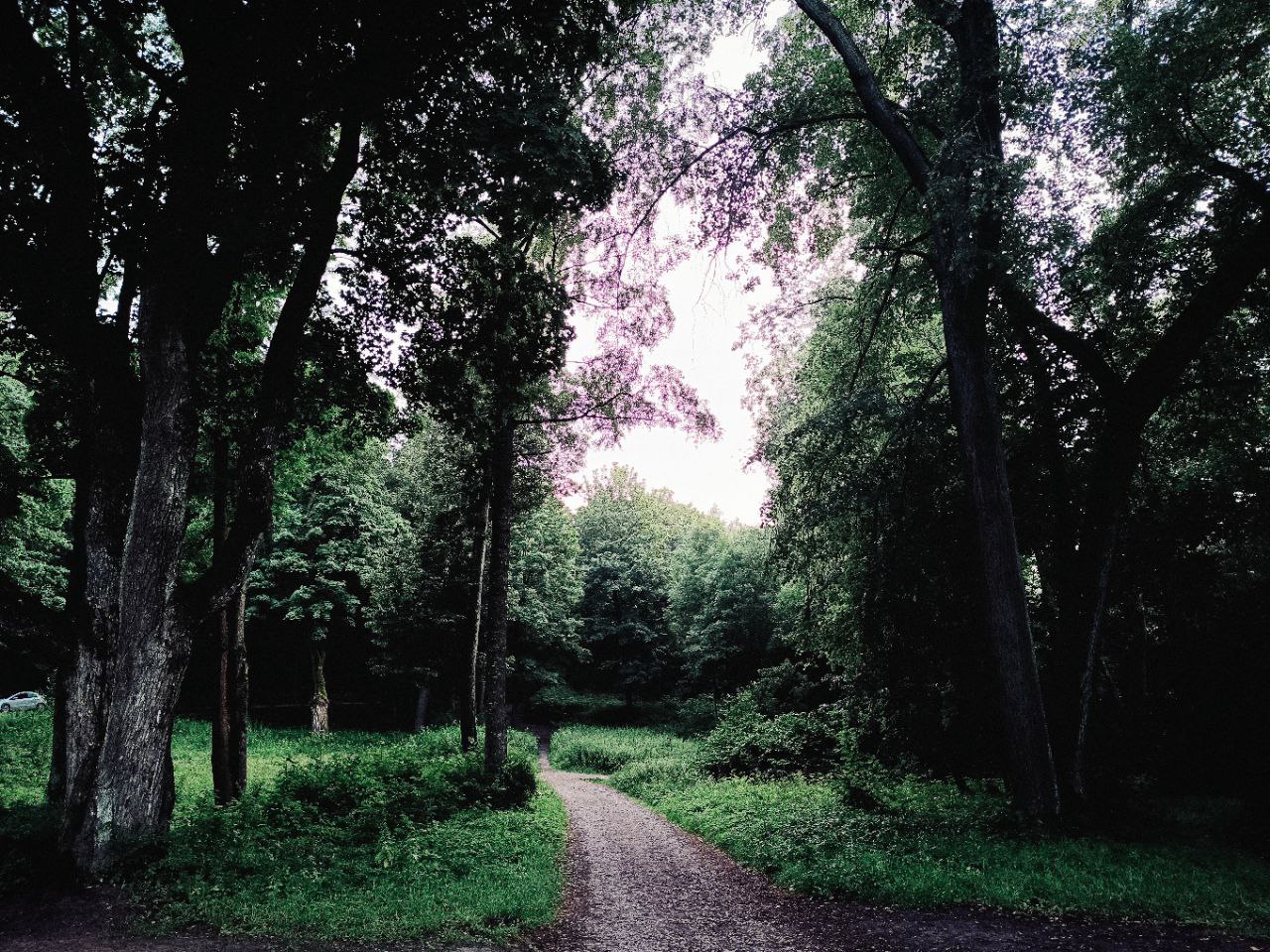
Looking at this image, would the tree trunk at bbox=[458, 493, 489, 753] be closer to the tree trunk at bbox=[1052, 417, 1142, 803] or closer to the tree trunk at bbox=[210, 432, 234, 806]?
the tree trunk at bbox=[210, 432, 234, 806]

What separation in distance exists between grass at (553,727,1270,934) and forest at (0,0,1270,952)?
2.6 inches

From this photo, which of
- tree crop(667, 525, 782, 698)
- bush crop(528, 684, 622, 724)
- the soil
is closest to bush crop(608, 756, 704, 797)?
the soil

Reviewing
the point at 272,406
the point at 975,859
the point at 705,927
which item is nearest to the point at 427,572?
the point at 272,406

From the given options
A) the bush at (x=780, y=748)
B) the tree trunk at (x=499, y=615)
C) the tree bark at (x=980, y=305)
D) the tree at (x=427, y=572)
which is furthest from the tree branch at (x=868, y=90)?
the tree at (x=427, y=572)

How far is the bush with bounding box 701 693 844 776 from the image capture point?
14797 mm

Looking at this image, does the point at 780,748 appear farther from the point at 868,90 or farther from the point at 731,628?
the point at 731,628

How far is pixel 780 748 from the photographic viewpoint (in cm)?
1545

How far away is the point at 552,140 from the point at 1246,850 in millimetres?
12409

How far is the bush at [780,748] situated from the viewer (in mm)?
14797

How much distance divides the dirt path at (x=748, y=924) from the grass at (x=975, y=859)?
31cm

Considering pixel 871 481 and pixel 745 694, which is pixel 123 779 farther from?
pixel 745 694

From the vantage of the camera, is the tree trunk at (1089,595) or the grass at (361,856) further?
the tree trunk at (1089,595)

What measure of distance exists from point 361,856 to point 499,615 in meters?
5.70

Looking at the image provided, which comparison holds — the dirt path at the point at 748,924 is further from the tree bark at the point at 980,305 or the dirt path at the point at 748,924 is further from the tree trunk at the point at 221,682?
the tree trunk at the point at 221,682
